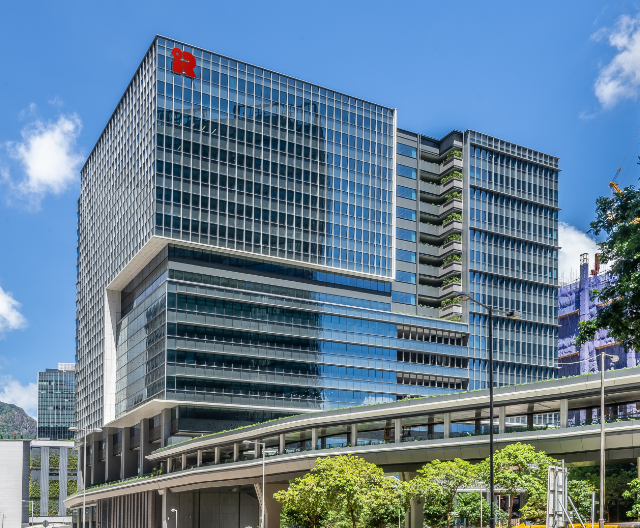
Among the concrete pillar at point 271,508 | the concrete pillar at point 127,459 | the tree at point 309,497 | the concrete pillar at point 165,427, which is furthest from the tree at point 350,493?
the concrete pillar at point 127,459

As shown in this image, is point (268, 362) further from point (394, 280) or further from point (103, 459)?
point (103, 459)

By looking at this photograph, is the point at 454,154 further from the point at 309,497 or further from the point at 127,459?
the point at 309,497

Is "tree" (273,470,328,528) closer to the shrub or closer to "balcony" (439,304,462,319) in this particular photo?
"balcony" (439,304,462,319)

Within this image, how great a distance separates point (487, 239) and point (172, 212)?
196ft

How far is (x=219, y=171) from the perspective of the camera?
11269 cm

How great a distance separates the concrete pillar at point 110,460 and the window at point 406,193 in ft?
209

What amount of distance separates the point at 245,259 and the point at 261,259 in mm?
2467

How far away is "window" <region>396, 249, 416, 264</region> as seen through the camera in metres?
134

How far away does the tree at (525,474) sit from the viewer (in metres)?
55.2

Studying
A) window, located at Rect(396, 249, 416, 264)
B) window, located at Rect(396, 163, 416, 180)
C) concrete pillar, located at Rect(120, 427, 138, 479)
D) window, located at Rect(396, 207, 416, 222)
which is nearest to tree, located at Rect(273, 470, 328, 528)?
concrete pillar, located at Rect(120, 427, 138, 479)

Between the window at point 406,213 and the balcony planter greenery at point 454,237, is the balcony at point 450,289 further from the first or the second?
the window at point 406,213

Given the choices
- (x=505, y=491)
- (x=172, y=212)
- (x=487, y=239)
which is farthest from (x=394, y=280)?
(x=505, y=491)

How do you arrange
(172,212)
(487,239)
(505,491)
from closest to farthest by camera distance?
1. (505,491)
2. (172,212)
3. (487,239)

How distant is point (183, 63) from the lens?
110 m
